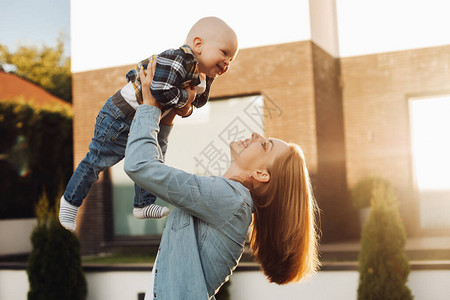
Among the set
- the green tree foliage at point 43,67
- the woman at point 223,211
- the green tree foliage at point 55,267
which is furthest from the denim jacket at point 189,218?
the green tree foliage at point 43,67

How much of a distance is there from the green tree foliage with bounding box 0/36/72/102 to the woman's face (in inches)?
967

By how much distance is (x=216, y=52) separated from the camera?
205 centimetres

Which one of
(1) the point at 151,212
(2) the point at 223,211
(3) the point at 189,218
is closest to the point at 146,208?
(1) the point at 151,212

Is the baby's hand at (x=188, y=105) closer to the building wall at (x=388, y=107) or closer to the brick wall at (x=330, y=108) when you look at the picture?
the brick wall at (x=330, y=108)

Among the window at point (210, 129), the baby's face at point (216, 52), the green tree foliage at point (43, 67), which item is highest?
the green tree foliage at point (43, 67)

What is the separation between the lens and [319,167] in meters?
7.90

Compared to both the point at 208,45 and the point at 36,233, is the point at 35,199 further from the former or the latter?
the point at 208,45

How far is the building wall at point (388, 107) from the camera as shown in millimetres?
8562

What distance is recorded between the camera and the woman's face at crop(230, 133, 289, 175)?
219cm

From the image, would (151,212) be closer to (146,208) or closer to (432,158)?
(146,208)

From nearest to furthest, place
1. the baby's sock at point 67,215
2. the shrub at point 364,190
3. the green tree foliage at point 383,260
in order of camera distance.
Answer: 1. the baby's sock at point 67,215
2. the green tree foliage at point 383,260
3. the shrub at point 364,190

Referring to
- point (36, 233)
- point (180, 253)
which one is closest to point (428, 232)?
point (36, 233)

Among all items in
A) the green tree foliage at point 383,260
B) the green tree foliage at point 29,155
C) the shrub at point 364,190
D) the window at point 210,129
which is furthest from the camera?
the green tree foliage at point 29,155

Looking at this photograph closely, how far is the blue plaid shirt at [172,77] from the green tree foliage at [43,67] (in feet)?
81.0
